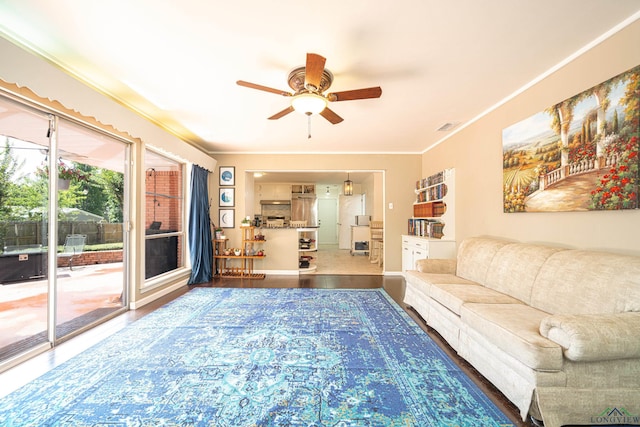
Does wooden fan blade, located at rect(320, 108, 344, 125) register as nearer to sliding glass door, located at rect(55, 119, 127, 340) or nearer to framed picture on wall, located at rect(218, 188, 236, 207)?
sliding glass door, located at rect(55, 119, 127, 340)

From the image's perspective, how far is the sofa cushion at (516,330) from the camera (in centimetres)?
138

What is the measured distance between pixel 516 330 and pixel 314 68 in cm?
227

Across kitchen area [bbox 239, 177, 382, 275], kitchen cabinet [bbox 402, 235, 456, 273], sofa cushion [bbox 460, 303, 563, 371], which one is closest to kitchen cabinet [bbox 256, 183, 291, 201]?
kitchen area [bbox 239, 177, 382, 275]

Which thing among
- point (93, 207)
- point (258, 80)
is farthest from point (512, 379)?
point (93, 207)

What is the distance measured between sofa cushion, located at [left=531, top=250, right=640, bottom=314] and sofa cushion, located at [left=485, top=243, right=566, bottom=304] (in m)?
0.07

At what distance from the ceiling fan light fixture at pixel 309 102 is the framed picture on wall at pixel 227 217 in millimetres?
3571

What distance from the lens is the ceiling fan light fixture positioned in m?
2.18

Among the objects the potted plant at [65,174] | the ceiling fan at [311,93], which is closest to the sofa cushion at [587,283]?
the ceiling fan at [311,93]

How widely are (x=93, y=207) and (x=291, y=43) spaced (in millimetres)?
2750

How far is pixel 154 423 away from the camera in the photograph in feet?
4.67

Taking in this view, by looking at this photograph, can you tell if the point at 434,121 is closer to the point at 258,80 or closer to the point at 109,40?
the point at 258,80

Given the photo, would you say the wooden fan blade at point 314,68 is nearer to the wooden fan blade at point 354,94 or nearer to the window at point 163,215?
the wooden fan blade at point 354,94

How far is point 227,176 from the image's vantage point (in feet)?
17.5

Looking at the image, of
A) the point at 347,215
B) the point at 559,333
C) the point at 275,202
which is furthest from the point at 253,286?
the point at 347,215
